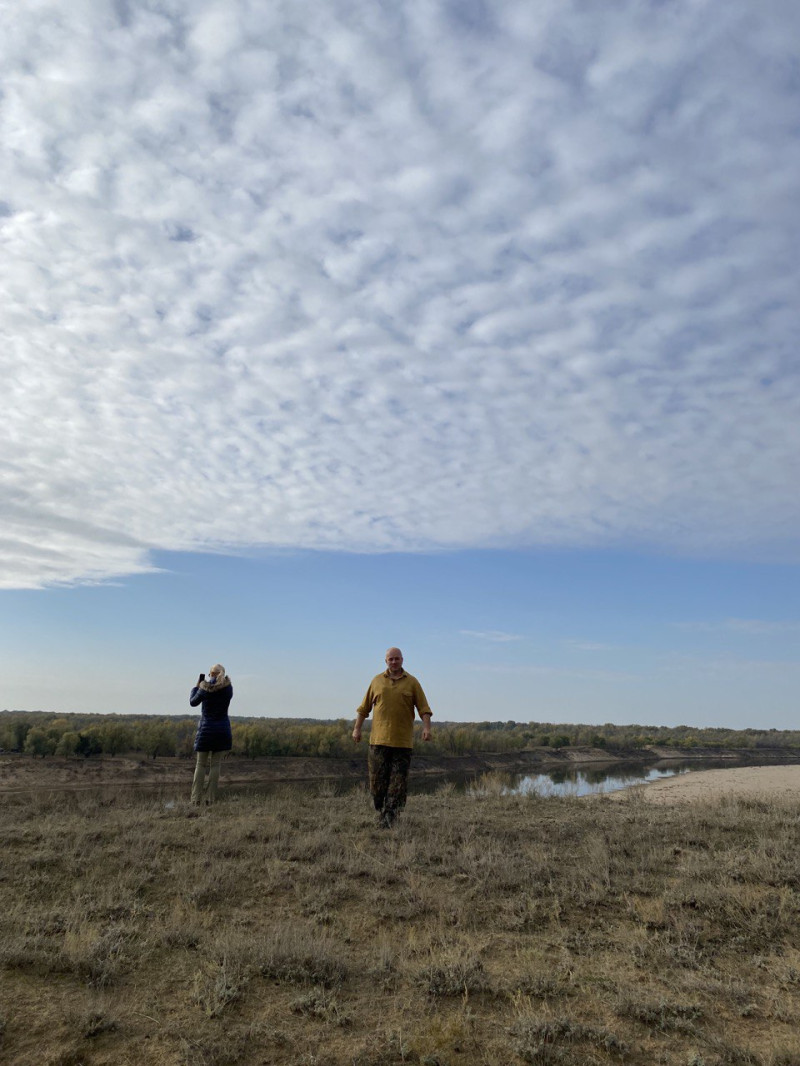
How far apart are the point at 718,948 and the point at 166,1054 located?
3.50 meters

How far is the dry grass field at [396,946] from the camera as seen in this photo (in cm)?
333

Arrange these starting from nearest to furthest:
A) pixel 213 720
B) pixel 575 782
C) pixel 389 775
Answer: pixel 389 775 → pixel 213 720 → pixel 575 782

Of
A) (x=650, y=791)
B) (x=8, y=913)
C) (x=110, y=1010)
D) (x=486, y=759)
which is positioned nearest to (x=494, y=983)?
(x=110, y=1010)

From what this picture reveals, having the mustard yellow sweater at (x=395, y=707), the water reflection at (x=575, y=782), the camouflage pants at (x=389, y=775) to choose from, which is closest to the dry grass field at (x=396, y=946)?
the camouflage pants at (x=389, y=775)

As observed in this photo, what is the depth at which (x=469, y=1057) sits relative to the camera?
3.20m

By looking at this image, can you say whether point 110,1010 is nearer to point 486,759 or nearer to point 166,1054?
point 166,1054

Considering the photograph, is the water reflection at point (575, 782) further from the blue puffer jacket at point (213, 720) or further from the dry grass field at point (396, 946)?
the dry grass field at point (396, 946)

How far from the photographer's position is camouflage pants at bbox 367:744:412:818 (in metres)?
8.16

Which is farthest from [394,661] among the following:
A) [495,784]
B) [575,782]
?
[575,782]

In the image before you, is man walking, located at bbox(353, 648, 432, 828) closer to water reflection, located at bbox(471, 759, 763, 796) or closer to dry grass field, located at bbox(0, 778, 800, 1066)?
dry grass field, located at bbox(0, 778, 800, 1066)

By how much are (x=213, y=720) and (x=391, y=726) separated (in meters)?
3.05

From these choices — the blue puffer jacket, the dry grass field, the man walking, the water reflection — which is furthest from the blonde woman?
the water reflection

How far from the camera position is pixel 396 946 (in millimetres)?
4539

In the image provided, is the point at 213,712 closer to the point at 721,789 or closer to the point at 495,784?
the point at 495,784
